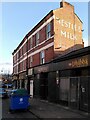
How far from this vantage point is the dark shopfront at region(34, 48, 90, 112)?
19.2 m

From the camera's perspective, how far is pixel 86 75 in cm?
1975

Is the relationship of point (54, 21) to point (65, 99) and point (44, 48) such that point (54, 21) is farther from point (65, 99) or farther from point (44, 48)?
point (65, 99)

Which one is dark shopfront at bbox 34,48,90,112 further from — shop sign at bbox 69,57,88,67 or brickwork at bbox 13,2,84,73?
brickwork at bbox 13,2,84,73

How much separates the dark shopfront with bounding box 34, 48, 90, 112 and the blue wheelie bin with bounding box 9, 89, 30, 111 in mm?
3541

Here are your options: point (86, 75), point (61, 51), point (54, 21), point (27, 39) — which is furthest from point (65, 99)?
point (27, 39)

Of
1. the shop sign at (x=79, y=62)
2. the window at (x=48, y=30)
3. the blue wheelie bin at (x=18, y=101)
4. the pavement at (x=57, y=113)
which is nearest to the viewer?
the pavement at (x=57, y=113)

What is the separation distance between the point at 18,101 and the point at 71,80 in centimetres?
448

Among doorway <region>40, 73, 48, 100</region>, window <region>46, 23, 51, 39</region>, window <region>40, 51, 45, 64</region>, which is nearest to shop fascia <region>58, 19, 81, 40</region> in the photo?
window <region>46, 23, 51, 39</region>

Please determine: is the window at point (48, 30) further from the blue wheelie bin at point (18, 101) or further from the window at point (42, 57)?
the blue wheelie bin at point (18, 101)

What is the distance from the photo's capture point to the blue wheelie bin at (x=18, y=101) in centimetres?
2042

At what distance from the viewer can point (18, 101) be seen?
20.6 meters

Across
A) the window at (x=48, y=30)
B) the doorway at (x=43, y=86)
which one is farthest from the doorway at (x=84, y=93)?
the doorway at (x=43, y=86)

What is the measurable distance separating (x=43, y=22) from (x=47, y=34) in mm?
2003

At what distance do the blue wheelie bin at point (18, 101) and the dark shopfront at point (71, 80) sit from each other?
3541mm
